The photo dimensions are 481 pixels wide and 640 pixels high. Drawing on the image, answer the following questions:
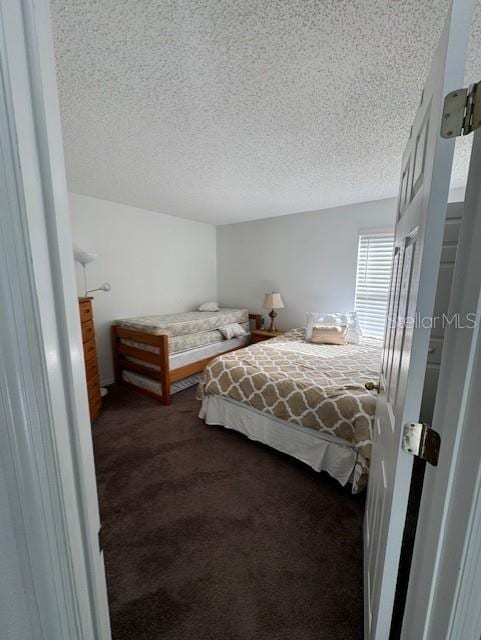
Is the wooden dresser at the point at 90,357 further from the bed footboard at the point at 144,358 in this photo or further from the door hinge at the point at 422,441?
the door hinge at the point at 422,441

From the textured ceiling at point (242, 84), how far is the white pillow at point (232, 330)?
6.42 feet

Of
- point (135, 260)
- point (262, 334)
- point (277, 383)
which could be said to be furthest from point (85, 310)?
point (262, 334)

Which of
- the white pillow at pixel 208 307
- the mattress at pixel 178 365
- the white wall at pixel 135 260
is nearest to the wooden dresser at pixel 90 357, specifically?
the mattress at pixel 178 365

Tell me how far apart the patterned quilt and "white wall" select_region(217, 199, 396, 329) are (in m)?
1.19

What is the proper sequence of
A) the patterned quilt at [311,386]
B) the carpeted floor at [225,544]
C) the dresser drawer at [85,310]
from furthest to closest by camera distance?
the dresser drawer at [85,310] → the patterned quilt at [311,386] → the carpeted floor at [225,544]

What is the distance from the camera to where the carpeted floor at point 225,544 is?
1.08 m

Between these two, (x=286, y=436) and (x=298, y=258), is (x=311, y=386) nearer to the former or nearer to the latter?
(x=286, y=436)

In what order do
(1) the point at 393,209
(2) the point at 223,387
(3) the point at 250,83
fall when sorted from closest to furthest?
(3) the point at 250,83 < (2) the point at 223,387 < (1) the point at 393,209

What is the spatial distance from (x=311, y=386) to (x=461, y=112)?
162 centimetres

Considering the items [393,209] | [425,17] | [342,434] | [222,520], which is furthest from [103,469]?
[393,209]

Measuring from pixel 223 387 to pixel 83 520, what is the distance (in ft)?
5.66

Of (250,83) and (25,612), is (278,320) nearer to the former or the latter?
(250,83)

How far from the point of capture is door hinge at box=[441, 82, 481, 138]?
51 cm

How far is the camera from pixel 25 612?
1.67 ft
